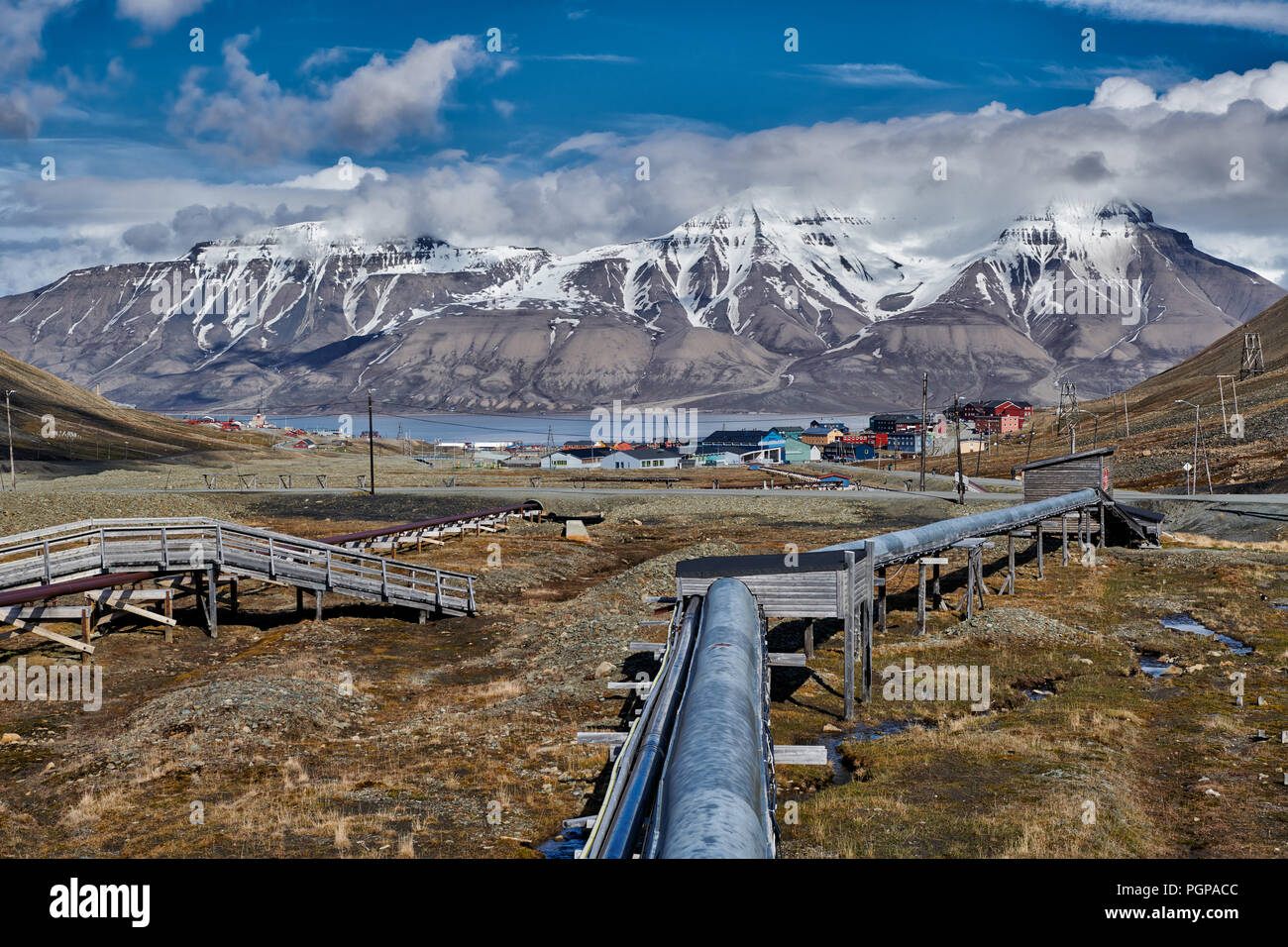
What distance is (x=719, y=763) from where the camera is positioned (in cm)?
1134

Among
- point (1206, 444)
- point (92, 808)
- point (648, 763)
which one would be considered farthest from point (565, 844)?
point (1206, 444)

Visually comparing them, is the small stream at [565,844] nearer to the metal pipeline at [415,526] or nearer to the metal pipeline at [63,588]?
the metal pipeline at [63,588]

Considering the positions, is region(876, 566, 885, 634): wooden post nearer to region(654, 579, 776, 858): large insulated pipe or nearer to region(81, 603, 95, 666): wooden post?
region(654, 579, 776, 858): large insulated pipe

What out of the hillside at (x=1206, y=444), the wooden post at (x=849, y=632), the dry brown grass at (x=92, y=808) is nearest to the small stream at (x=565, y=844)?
the dry brown grass at (x=92, y=808)

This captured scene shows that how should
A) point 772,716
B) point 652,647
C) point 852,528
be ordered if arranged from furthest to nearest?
1. point 852,528
2. point 772,716
3. point 652,647

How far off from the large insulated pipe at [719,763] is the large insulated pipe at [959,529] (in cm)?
1060

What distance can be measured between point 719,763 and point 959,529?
101 ft

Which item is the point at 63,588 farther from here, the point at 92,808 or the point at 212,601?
the point at 92,808

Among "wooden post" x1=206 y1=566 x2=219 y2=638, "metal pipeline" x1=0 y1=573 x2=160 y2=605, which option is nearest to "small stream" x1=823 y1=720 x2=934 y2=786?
"wooden post" x1=206 y1=566 x2=219 y2=638

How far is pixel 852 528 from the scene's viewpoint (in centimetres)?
7919
